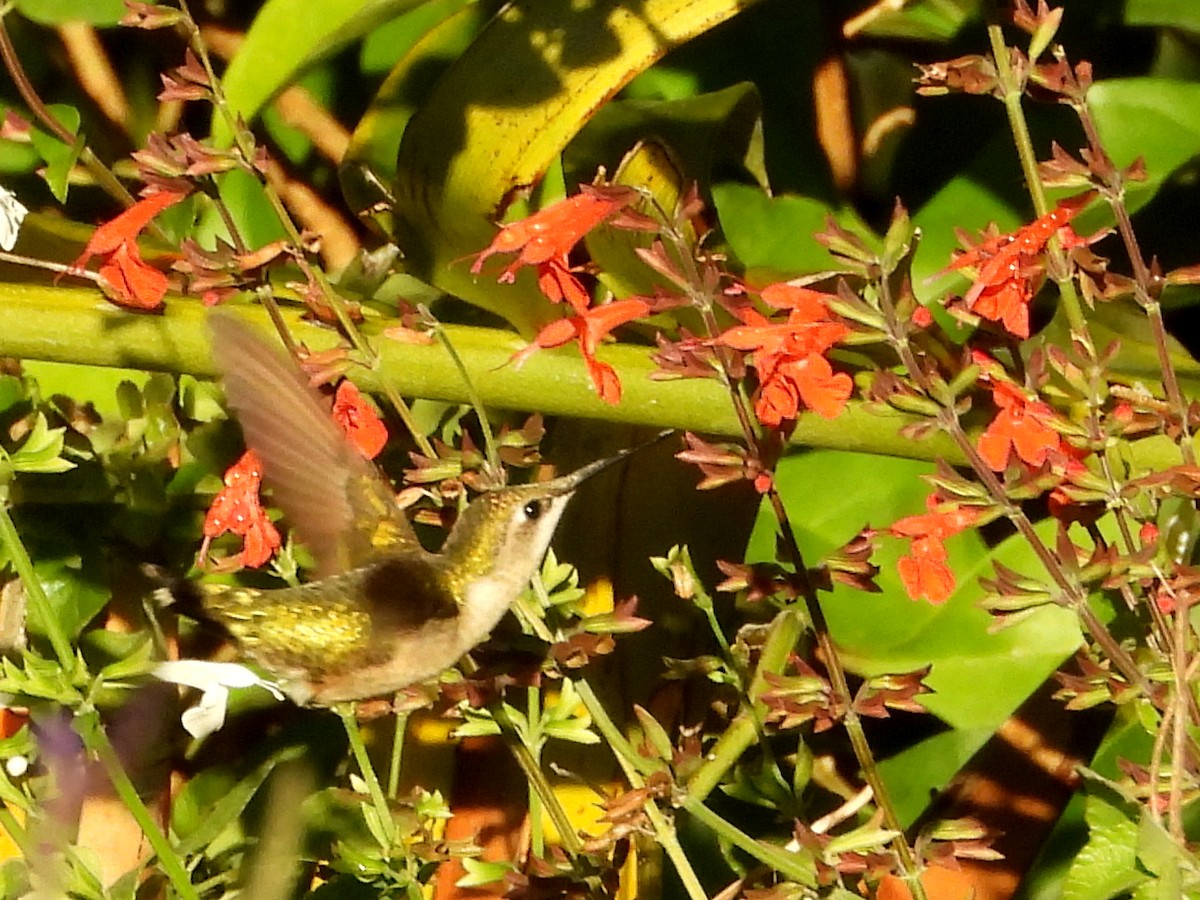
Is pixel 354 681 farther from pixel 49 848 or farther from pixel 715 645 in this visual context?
pixel 715 645

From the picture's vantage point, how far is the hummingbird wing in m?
0.63

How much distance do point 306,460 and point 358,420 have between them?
6cm

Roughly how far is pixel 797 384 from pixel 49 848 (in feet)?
1.44

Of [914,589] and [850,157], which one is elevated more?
[850,157]

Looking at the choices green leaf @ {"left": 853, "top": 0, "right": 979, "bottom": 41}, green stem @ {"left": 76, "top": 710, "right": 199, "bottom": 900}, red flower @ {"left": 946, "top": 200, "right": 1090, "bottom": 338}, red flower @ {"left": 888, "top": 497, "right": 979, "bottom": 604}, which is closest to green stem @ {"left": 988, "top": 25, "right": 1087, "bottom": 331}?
red flower @ {"left": 946, "top": 200, "right": 1090, "bottom": 338}

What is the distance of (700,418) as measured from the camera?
73 centimetres

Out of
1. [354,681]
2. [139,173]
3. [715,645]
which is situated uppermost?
[139,173]

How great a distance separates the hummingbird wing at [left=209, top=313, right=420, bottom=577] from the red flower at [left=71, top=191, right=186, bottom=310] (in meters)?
0.09

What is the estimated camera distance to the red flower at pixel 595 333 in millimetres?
662

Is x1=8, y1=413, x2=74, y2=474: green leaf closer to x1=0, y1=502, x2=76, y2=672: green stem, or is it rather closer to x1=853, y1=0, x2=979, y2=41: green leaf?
x1=0, y1=502, x2=76, y2=672: green stem

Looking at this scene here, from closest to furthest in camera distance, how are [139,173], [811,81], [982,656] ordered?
1. [139,173]
2. [982,656]
3. [811,81]

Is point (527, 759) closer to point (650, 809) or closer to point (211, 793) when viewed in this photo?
point (650, 809)

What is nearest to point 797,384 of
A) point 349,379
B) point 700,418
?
point 700,418

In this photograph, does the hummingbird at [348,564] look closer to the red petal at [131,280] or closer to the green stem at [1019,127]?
the red petal at [131,280]
